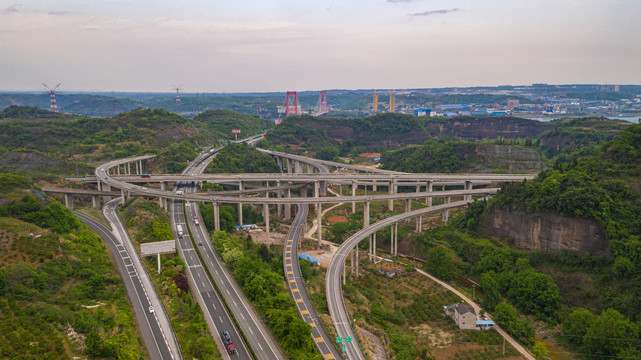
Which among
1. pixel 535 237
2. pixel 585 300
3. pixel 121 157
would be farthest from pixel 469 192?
pixel 121 157

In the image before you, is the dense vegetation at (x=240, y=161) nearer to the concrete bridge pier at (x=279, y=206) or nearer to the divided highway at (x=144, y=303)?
the concrete bridge pier at (x=279, y=206)

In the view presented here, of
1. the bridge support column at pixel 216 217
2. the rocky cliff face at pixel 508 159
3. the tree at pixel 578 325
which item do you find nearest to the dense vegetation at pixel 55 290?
the bridge support column at pixel 216 217

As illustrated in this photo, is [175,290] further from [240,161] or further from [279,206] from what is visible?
A: [240,161]

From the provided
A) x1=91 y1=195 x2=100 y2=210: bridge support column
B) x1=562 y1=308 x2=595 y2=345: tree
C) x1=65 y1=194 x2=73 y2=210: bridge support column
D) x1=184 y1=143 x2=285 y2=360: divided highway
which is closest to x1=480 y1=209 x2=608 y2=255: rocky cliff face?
x1=562 y1=308 x2=595 y2=345: tree

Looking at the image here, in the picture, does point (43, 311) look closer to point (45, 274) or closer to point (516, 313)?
point (45, 274)

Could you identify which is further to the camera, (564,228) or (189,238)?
(189,238)
